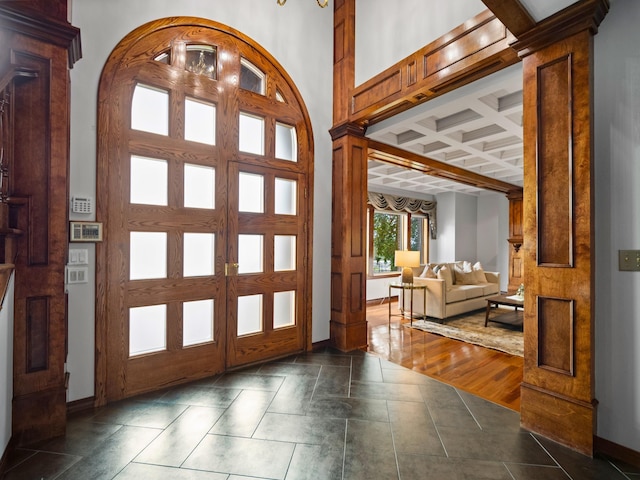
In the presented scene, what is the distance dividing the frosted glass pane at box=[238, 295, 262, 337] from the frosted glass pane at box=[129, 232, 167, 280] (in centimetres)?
79

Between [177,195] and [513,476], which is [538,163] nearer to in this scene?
[513,476]

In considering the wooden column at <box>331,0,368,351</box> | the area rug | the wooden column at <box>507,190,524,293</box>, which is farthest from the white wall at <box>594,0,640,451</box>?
the wooden column at <box>507,190,524,293</box>

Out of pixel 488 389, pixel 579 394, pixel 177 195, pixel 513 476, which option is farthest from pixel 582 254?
pixel 177 195

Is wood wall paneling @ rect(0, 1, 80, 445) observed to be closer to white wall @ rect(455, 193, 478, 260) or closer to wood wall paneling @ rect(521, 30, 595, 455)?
wood wall paneling @ rect(521, 30, 595, 455)

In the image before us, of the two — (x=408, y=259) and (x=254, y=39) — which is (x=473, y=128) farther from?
(x=254, y=39)

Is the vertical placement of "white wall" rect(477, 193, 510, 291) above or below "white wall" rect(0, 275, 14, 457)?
above

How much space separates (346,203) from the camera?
366 centimetres

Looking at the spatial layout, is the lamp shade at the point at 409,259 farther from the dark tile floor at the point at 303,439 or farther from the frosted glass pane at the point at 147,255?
the frosted glass pane at the point at 147,255

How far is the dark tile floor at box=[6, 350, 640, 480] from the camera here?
1703 mm

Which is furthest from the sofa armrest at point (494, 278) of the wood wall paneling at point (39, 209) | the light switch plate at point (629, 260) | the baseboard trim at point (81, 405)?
the wood wall paneling at point (39, 209)

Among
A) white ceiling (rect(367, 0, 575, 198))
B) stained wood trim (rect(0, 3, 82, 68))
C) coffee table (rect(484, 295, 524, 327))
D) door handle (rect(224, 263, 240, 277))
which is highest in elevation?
white ceiling (rect(367, 0, 575, 198))

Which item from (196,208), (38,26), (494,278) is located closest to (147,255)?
(196,208)

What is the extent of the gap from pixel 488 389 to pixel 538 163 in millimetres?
1884

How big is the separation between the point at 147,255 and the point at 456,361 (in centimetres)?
317
